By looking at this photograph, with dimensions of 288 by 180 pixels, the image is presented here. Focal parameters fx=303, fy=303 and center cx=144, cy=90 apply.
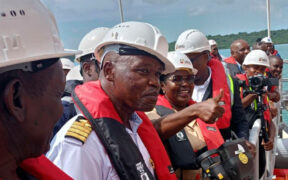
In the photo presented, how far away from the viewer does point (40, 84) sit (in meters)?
0.87

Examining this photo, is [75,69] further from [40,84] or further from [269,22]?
[269,22]

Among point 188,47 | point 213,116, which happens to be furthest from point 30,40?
point 188,47

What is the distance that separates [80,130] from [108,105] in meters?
0.24

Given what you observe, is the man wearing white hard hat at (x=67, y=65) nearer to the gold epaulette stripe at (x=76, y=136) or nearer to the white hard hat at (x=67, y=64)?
the white hard hat at (x=67, y=64)

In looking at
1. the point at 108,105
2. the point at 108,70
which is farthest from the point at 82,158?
the point at 108,70

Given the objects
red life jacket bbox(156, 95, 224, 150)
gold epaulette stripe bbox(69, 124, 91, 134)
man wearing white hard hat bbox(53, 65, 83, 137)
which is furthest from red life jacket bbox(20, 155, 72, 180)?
red life jacket bbox(156, 95, 224, 150)

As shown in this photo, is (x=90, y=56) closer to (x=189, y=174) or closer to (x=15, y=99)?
(x=189, y=174)

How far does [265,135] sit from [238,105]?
718mm

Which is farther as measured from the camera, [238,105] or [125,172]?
[238,105]

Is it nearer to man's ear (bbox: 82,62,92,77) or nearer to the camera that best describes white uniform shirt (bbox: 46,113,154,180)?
man's ear (bbox: 82,62,92,77)

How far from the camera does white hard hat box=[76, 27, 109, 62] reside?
2.87 meters

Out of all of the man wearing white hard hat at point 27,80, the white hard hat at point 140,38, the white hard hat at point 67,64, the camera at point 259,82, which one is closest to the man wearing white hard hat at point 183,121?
the white hard hat at point 140,38

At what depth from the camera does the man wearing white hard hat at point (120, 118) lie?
1282mm

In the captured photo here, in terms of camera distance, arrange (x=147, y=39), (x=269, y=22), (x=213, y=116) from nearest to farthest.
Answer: (x=147, y=39) < (x=213, y=116) < (x=269, y=22)
